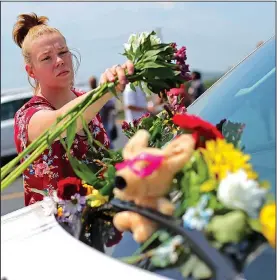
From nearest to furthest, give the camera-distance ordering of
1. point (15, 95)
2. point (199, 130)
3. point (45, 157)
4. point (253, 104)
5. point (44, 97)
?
point (199, 130) < point (253, 104) < point (45, 157) < point (44, 97) < point (15, 95)

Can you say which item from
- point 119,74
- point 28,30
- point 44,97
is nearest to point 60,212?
point 119,74

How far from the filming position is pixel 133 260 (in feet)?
5.10

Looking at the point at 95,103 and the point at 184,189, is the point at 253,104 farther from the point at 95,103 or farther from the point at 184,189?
the point at 184,189

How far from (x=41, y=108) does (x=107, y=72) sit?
0.49 meters

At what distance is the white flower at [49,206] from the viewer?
1898 mm

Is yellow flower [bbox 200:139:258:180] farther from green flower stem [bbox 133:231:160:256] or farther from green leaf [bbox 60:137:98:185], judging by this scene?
green leaf [bbox 60:137:98:185]

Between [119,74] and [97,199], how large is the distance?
374mm

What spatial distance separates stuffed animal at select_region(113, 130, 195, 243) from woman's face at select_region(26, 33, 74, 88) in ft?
2.85

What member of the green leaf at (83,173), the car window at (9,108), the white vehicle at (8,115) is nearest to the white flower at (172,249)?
the green leaf at (83,173)

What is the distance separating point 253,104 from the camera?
2.10 metres

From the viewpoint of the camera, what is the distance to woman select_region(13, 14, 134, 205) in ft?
7.57

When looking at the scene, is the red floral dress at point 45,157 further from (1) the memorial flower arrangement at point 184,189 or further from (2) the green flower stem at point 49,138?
(2) the green flower stem at point 49,138

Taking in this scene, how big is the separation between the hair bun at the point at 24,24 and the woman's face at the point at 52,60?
0.13 m

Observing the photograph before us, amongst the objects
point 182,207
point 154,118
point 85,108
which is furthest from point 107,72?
point 182,207
